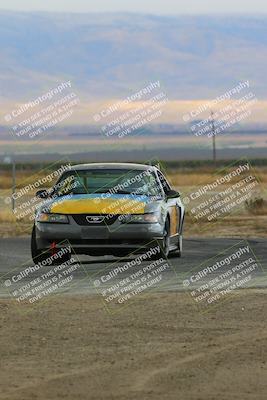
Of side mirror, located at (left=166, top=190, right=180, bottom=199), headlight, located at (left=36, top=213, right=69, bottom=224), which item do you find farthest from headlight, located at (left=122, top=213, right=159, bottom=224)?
side mirror, located at (left=166, top=190, right=180, bottom=199)

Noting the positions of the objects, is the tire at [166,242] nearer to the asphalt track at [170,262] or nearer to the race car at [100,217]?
the race car at [100,217]

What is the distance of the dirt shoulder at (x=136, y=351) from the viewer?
11688 mm

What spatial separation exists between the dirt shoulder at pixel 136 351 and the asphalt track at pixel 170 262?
2.28m

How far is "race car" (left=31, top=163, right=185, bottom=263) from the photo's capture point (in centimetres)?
2289

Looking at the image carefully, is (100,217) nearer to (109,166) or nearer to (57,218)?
(57,218)

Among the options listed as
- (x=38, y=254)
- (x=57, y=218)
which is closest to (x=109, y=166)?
(x=57, y=218)

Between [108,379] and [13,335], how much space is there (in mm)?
2657

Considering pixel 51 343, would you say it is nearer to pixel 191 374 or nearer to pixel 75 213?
pixel 191 374

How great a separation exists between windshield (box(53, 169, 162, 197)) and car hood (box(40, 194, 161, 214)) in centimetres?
24

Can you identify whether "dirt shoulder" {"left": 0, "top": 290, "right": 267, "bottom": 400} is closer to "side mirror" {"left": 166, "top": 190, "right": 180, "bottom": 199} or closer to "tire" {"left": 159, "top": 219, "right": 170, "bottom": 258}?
"tire" {"left": 159, "top": 219, "right": 170, "bottom": 258}

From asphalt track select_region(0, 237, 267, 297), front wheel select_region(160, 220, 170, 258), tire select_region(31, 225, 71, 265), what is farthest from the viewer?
front wheel select_region(160, 220, 170, 258)

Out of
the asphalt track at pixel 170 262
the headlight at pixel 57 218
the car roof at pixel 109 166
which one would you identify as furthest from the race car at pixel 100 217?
the asphalt track at pixel 170 262

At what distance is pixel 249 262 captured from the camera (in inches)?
951

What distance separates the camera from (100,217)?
22875mm
